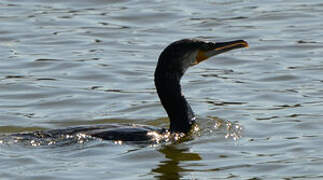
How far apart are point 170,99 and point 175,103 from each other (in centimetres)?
7

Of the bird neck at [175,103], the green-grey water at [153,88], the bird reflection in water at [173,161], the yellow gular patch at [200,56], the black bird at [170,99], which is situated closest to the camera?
the bird reflection in water at [173,161]

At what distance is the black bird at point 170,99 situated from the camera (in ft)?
39.3

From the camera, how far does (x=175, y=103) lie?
12531mm

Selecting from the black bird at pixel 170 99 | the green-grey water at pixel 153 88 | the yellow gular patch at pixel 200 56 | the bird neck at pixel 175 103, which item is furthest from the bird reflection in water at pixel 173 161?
the yellow gular patch at pixel 200 56

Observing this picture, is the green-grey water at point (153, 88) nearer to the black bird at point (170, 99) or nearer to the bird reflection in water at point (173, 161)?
the bird reflection in water at point (173, 161)

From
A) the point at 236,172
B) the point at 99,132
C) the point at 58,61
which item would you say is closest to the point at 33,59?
the point at 58,61

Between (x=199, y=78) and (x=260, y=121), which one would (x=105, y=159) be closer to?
(x=260, y=121)

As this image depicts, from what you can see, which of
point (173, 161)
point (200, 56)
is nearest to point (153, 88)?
point (200, 56)

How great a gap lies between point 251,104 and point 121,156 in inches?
121

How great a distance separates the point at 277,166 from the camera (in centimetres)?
1117

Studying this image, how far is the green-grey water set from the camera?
37.4ft

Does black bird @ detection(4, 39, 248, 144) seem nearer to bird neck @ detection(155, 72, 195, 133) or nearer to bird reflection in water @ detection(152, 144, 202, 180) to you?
bird neck @ detection(155, 72, 195, 133)

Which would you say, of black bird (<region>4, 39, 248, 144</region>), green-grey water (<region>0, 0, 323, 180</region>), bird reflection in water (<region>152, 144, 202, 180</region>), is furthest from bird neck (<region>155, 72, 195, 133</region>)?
bird reflection in water (<region>152, 144, 202, 180</region>)

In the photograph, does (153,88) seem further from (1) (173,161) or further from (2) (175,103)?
(1) (173,161)
